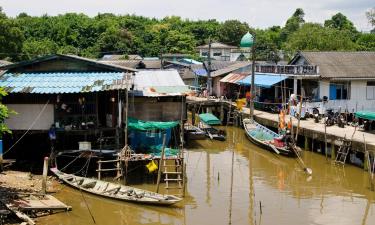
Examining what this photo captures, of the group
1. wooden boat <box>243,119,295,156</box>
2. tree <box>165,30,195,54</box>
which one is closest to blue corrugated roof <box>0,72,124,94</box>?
wooden boat <box>243,119,295,156</box>

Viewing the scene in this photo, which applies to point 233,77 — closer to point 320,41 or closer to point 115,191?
point 320,41

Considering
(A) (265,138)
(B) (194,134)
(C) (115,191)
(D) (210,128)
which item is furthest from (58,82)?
(D) (210,128)

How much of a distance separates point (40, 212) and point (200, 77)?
39.4 m

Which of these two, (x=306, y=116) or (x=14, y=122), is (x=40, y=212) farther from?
(x=306, y=116)

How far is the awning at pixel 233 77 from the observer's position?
141 ft

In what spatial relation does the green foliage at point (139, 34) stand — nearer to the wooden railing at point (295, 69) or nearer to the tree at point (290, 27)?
the tree at point (290, 27)

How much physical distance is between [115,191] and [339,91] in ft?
69.7

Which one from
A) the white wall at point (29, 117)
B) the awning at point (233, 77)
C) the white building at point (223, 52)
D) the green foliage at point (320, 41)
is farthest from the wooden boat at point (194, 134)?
the white building at point (223, 52)

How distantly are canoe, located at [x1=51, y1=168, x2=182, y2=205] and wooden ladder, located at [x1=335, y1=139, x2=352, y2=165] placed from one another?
36.4 feet

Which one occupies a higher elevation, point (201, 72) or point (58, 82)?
point (201, 72)

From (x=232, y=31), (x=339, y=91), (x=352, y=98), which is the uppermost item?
(x=232, y=31)

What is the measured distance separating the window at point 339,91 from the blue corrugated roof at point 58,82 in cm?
1732

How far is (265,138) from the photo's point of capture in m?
29.6

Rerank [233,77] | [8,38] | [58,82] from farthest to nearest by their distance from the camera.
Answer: [8,38]
[233,77]
[58,82]
